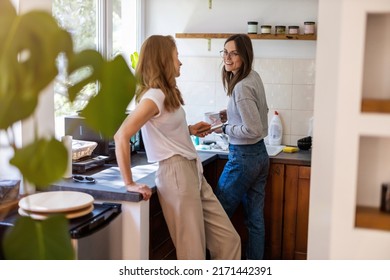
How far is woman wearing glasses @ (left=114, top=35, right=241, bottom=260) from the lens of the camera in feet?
7.21

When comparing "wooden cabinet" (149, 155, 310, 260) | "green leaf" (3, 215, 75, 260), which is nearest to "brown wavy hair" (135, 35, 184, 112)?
"wooden cabinet" (149, 155, 310, 260)

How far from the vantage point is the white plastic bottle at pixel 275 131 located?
11.2 feet

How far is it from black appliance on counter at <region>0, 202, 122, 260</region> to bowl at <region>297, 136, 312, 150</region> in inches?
56.1

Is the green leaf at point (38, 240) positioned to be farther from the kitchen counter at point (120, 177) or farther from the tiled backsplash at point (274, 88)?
the tiled backsplash at point (274, 88)

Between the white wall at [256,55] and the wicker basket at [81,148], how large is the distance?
41.0 inches

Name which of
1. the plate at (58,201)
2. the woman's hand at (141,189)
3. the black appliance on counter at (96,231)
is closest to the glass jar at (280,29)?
the woman's hand at (141,189)

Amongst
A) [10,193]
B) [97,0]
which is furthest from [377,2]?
[97,0]

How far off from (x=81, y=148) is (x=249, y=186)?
34.9 inches

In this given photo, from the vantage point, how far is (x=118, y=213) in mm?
2201

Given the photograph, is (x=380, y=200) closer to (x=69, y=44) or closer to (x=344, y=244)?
(x=344, y=244)

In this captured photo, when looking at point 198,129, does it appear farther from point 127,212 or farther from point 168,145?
point 127,212

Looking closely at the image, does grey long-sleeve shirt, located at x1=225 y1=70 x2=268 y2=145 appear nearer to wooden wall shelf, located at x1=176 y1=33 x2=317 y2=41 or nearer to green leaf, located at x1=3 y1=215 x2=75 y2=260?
wooden wall shelf, located at x1=176 y1=33 x2=317 y2=41

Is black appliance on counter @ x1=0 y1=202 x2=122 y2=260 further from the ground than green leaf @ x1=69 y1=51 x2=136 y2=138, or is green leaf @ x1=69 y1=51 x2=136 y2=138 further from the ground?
green leaf @ x1=69 y1=51 x2=136 y2=138

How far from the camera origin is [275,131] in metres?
3.42
